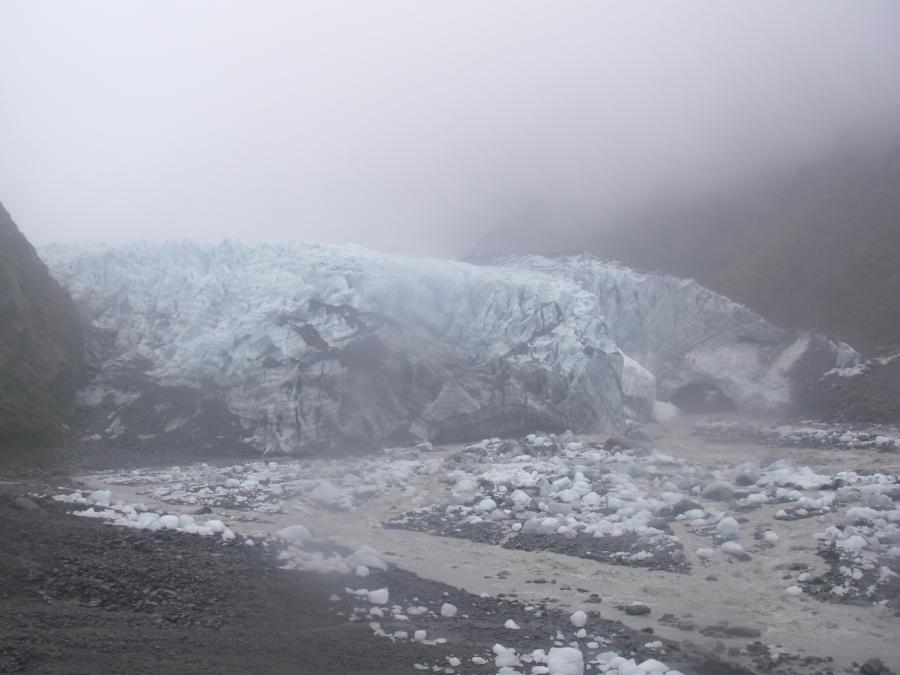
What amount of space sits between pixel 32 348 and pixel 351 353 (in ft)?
32.8

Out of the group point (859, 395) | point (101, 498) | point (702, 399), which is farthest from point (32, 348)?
point (859, 395)

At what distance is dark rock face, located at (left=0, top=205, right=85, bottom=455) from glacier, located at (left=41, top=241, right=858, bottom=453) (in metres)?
1.17

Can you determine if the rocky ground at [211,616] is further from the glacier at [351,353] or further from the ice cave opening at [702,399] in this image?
the ice cave opening at [702,399]

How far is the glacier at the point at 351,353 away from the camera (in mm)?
25094

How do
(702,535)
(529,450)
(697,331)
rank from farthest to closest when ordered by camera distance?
(697,331), (529,450), (702,535)

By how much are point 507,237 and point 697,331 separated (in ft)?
49.9

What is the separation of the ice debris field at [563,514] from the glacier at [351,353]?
3.28 metres

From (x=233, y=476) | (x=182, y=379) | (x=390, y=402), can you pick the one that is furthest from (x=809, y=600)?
(x=182, y=379)

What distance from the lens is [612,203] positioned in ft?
150

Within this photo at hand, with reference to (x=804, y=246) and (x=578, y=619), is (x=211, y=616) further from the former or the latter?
(x=804, y=246)

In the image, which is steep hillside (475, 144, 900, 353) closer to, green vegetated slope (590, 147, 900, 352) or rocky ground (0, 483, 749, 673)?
green vegetated slope (590, 147, 900, 352)

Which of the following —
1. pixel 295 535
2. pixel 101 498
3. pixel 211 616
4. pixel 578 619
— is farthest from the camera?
pixel 101 498

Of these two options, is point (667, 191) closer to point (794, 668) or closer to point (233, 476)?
point (233, 476)

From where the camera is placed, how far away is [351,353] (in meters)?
26.6
